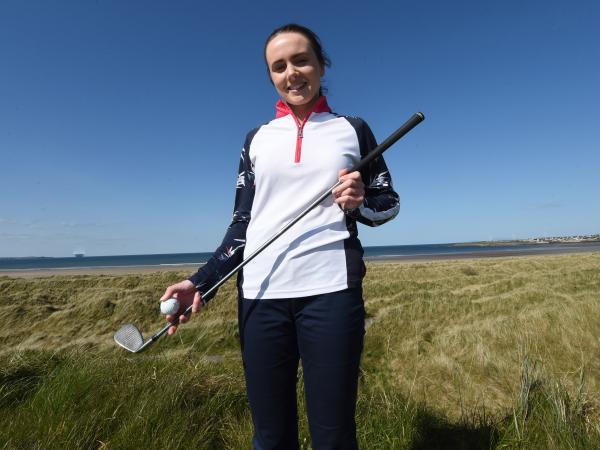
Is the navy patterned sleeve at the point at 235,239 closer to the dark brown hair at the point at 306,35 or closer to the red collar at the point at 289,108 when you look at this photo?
the red collar at the point at 289,108

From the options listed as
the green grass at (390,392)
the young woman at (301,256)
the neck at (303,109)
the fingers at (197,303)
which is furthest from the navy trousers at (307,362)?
the green grass at (390,392)

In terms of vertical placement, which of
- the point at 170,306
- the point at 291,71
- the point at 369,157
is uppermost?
Result: the point at 291,71

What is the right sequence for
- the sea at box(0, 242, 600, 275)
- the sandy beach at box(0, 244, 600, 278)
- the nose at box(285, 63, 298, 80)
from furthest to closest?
the sea at box(0, 242, 600, 275) < the sandy beach at box(0, 244, 600, 278) < the nose at box(285, 63, 298, 80)

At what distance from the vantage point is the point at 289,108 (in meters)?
1.81

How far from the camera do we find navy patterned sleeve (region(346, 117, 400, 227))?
1.58 meters

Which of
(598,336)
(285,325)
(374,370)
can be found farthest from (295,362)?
(598,336)

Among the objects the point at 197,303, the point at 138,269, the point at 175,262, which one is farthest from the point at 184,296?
the point at 175,262

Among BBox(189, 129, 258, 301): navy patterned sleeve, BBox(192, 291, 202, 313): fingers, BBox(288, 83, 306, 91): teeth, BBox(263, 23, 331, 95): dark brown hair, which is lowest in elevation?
BBox(192, 291, 202, 313): fingers

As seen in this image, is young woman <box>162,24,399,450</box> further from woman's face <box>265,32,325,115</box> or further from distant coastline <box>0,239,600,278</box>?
distant coastline <box>0,239,600,278</box>

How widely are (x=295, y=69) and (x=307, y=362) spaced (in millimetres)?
1327

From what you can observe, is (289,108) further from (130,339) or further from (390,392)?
(390,392)

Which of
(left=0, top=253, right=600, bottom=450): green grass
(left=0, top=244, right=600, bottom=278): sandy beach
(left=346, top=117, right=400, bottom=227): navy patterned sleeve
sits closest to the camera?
(left=346, top=117, right=400, bottom=227): navy patterned sleeve

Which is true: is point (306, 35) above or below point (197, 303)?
above

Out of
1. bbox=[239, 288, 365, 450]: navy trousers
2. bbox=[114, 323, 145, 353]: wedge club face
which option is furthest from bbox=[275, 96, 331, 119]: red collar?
bbox=[114, 323, 145, 353]: wedge club face
